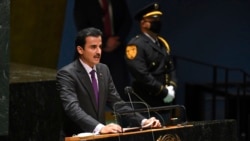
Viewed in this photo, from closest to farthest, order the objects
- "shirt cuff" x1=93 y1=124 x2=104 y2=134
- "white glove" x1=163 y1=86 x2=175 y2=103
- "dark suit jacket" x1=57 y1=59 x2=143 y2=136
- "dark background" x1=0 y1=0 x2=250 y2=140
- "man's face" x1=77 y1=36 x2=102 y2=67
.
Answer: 1. "shirt cuff" x1=93 y1=124 x2=104 y2=134
2. "dark suit jacket" x1=57 y1=59 x2=143 y2=136
3. "man's face" x1=77 y1=36 x2=102 y2=67
4. "white glove" x1=163 y1=86 x2=175 y2=103
5. "dark background" x1=0 y1=0 x2=250 y2=140

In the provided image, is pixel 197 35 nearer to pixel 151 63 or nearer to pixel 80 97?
pixel 151 63

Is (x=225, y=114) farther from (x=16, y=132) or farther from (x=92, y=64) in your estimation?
(x=16, y=132)

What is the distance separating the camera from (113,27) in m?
7.71

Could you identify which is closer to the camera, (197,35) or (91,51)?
(91,51)

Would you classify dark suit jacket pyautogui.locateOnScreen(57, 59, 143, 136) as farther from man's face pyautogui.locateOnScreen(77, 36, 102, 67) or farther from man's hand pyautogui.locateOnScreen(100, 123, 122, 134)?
man's hand pyautogui.locateOnScreen(100, 123, 122, 134)

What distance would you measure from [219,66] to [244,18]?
2.09 ft

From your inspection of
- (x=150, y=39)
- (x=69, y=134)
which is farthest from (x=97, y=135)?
(x=150, y=39)

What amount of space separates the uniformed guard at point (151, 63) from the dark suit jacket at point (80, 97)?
60.1 inches

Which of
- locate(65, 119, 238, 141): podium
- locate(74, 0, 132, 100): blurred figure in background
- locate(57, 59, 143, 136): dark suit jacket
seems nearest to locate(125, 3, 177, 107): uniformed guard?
locate(74, 0, 132, 100): blurred figure in background

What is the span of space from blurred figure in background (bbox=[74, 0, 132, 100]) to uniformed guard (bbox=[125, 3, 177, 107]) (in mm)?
1192

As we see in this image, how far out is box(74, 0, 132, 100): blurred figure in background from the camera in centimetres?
752

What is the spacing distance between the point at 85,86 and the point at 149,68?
1871 millimetres

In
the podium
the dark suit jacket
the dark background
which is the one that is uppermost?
the dark background

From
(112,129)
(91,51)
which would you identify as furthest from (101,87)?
(112,129)
